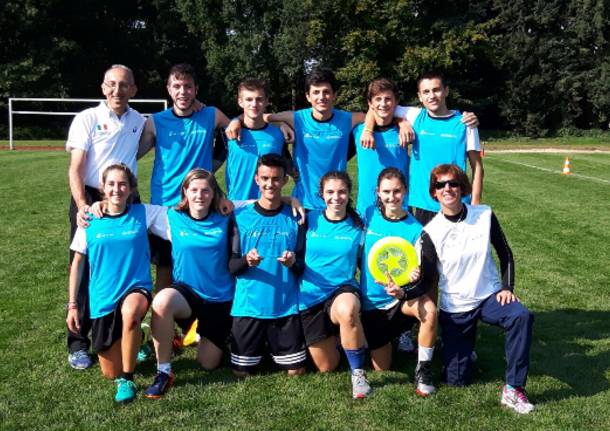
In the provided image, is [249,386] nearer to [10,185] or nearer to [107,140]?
[107,140]

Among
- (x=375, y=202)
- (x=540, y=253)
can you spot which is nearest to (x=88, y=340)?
(x=375, y=202)

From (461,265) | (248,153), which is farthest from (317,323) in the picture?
(248,153)

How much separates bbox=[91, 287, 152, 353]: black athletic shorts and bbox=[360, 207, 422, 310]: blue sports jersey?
4.81 ft

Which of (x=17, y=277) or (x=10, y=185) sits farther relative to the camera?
(x=10, y=185)

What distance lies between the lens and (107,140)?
4.59 meters

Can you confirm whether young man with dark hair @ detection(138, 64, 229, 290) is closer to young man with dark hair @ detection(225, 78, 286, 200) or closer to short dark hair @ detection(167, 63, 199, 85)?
short dark hair @ detection(167, 63, 199, 85)

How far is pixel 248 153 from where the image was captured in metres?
4.75

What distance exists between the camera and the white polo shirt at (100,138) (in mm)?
4539

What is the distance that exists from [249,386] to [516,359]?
5.63 ft

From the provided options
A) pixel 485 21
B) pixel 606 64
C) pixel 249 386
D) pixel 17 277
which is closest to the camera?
pixel 249 386

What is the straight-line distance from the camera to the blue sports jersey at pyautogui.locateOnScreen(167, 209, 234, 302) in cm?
425

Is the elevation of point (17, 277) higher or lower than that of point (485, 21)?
lower

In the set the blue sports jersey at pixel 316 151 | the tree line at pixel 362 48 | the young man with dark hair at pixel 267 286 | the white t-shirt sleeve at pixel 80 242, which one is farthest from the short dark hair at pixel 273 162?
the tree line at pixel 362 48

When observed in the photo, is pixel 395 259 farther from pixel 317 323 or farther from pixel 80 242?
pixel 80 242
